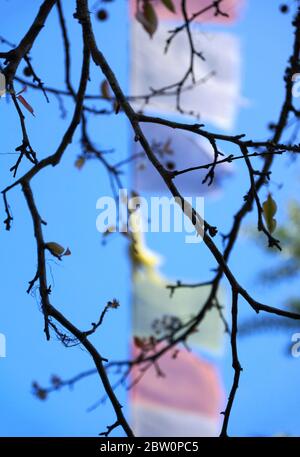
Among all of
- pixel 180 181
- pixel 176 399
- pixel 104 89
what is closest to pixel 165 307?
pixel 176 399

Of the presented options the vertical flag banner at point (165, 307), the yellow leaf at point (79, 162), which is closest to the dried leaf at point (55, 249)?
the yellow leaf at point (79, 162)

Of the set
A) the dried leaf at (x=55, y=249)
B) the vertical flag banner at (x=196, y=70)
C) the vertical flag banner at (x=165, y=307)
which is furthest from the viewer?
the vertical flag banner at (x=165, y=307)

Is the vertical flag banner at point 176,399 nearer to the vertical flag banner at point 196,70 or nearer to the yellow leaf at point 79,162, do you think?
the vertical flag banner at point 196,70

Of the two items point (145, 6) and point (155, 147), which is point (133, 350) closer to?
point (155, 147)

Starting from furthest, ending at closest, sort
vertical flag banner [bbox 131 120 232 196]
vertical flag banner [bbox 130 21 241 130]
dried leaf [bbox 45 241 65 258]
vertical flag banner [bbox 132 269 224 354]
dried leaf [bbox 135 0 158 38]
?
vertical flag banner [bbox 132 269 224 354], vertical flag banner [bbox 130 21 241 130], vertical flag banner [bbox 131 120 232 196], dried leaf [bbox 135 0 158 38], dried leaf [bbox 45 241 65 258]

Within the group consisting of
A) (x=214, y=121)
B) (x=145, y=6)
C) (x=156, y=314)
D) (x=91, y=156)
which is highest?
(x=214, y=121)

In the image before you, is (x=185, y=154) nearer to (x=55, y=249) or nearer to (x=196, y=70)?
(x=196, y=70)

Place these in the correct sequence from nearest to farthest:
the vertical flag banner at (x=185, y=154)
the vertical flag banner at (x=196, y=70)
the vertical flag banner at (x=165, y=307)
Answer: the vertical flag banner at (x=185, y=154) → the vertical flag banner at (x=196, y=70) → the vertical flag banner at (x=165, y=307)

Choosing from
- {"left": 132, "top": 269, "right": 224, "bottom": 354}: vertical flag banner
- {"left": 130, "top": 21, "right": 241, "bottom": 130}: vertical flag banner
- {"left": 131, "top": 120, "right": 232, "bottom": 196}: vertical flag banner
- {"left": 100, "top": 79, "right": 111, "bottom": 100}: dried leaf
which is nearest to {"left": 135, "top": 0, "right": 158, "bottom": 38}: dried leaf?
{"left": 100, "top": 79, "right": 111, "bottom": 100}: dried leaf

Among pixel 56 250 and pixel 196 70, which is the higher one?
pixel 196 70

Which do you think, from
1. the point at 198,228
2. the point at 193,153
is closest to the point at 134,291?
the point at 193,153

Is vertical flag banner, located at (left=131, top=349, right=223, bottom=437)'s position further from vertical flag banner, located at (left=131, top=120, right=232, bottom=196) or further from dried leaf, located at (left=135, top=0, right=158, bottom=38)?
dried leaf, located at (left=135, top=0, right=158, bottom=38)

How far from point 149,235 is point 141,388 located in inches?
16.7

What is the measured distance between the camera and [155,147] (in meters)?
1.04
